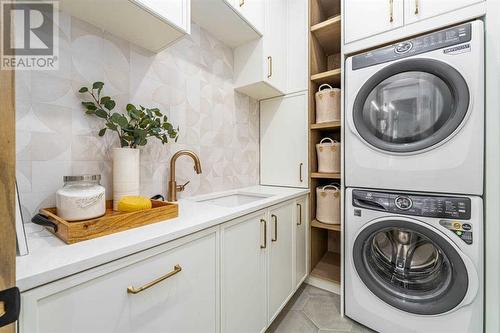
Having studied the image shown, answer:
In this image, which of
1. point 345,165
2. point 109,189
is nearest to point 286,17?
point 345,165

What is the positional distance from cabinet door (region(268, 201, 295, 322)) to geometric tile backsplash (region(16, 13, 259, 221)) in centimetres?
51

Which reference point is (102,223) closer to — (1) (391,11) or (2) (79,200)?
(2) (79,200)

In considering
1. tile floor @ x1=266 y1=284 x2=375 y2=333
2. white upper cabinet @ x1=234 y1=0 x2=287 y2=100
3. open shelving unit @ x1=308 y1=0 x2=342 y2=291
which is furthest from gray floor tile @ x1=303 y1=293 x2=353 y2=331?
white upper cabinet @ x1=234 y1=0 x2=287 y2=100

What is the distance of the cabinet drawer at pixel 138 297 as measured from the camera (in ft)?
1.62

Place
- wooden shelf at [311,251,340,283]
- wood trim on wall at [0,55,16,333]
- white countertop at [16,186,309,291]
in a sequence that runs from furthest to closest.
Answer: wooden shelf at [311,251,340,283] < white countertop at [16,186,309,291] < wood trim on wall at [0,55,16,333]

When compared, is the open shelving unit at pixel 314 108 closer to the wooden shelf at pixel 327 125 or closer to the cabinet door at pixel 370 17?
the wooden shelf at pixel 327 125

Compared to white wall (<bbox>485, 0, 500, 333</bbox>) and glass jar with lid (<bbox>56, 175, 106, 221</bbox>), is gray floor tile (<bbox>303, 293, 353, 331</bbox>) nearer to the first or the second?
white wall (<bbox>485, 0, 500, 333</bbox>)

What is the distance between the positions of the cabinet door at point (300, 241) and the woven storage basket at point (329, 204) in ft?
0.45

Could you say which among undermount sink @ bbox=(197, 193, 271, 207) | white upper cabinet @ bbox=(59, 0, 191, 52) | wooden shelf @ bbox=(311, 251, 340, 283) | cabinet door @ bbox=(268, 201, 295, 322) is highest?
white upper cabinet @ bbox=(59, 0, 191, 52)

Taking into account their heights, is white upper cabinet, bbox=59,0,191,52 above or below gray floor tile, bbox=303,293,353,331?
above

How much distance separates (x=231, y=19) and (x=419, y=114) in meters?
1.28

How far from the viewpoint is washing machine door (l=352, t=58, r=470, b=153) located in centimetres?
111

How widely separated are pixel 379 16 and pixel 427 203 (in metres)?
1.16

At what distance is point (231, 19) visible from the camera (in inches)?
55.3
